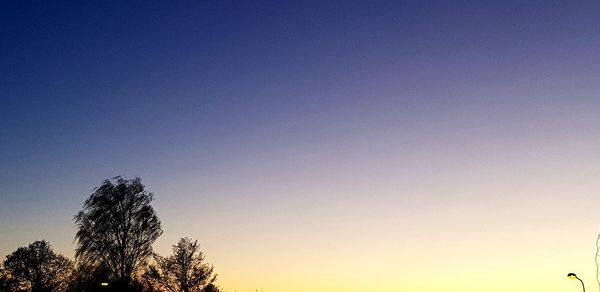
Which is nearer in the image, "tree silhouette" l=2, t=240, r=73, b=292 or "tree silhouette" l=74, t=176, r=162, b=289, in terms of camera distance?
"tree silhouette" l=74, t=176, r=162, b=289

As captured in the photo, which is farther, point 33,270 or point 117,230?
point 33,270

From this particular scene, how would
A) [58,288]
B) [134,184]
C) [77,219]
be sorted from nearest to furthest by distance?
1. [77,219]
2. [134,184]
3. [58,288]

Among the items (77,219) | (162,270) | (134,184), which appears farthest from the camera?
(162,270)

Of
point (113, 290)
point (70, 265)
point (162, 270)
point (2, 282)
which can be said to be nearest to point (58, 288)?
point (70, 265)

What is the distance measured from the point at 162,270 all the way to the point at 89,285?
10.6m

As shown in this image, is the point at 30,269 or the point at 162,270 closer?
the point at 162,270

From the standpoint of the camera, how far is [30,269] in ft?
227

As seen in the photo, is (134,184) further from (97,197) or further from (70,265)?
(70,265)

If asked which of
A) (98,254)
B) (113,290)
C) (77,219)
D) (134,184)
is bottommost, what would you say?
(113,290)

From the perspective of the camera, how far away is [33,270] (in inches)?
2719

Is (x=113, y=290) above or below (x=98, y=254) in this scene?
below

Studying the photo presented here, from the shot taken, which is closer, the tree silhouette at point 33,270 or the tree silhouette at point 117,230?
the tree silhouette at point 117,230

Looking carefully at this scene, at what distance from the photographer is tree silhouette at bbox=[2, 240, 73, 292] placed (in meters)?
68.8

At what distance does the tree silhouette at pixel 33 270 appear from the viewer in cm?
6881
